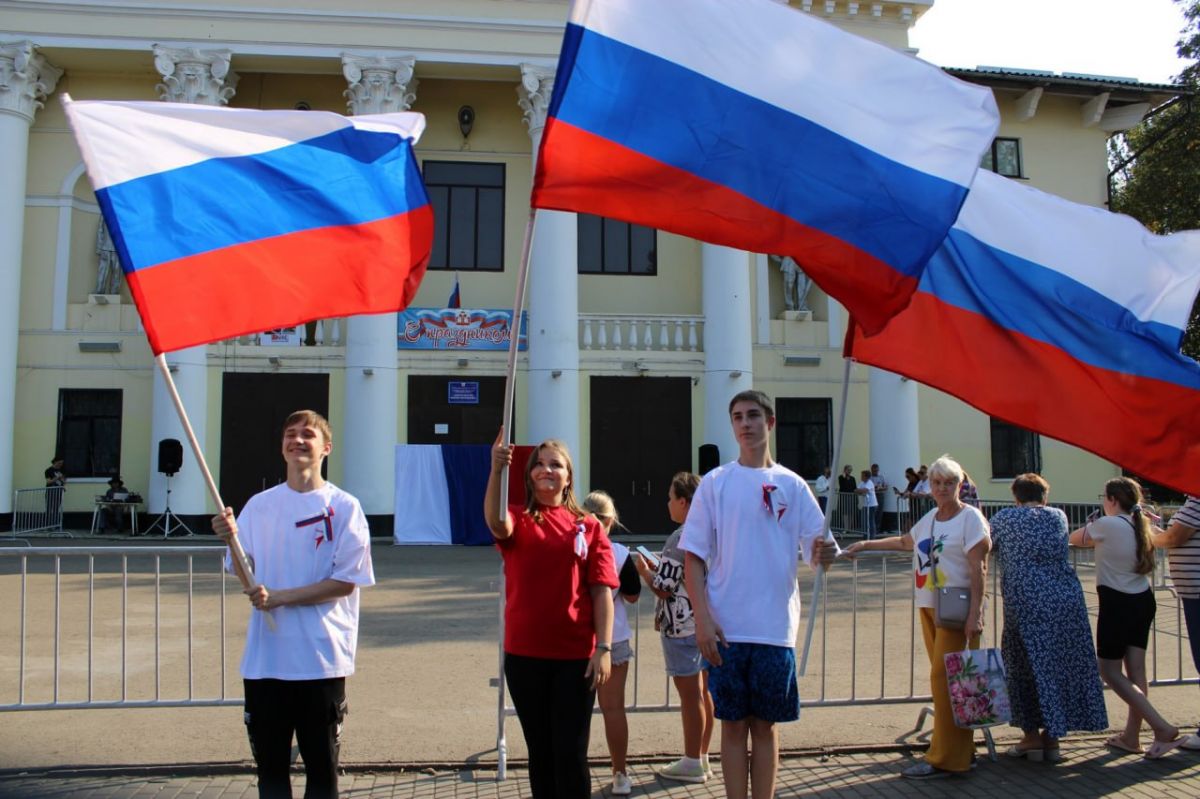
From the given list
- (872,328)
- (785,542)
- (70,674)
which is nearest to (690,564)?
(785,542)

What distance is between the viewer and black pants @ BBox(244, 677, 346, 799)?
13.3 feet

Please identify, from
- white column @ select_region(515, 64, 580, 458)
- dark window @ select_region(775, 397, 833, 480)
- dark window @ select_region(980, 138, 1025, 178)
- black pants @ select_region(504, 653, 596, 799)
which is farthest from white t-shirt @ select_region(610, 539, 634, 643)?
dark window @ select_region(980, 138, 1025, 178)

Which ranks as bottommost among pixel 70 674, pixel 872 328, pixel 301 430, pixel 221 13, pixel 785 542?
pixel 70 674

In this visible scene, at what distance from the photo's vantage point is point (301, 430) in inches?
A: 168

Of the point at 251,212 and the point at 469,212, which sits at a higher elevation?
the point at 469,212

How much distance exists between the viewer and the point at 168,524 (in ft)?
74.2

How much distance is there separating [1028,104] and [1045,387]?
87.6 feet

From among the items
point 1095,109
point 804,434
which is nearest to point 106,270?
point 804,434

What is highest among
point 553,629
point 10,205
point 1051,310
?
point 10,205

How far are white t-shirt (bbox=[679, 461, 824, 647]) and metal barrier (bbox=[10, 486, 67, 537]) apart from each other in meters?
23.0

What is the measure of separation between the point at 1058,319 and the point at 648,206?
7.19 ft

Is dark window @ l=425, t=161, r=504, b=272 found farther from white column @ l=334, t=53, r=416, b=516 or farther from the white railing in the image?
the white railing

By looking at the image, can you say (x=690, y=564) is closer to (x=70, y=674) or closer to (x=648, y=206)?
(x=648, y=206)

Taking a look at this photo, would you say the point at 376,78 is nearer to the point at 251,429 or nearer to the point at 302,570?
the point at 251,429
